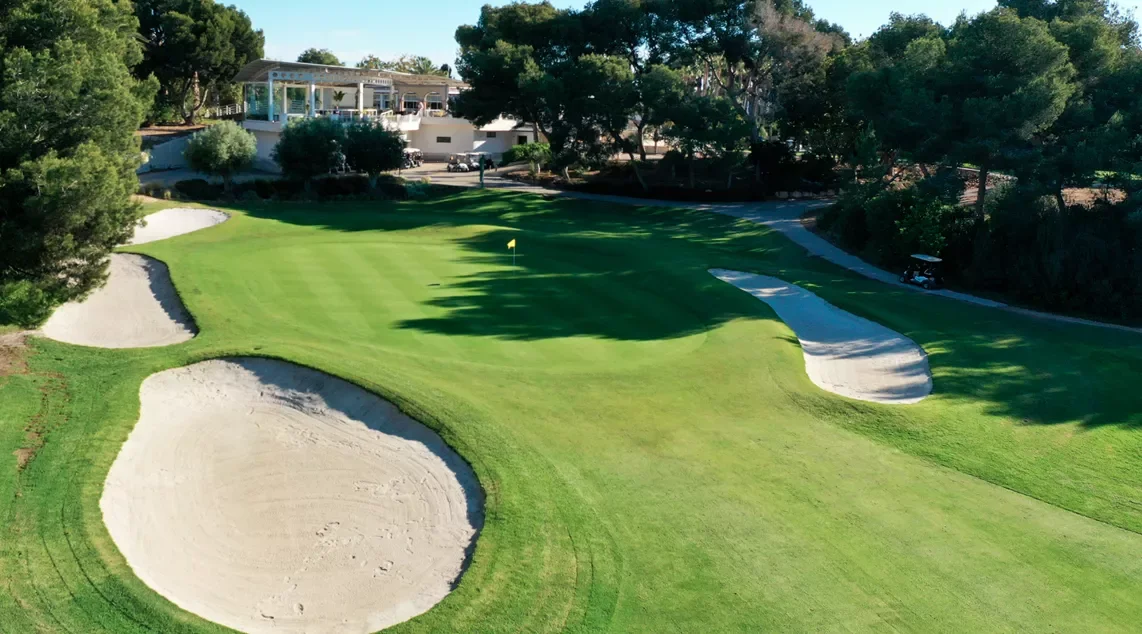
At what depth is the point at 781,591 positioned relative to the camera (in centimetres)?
1199

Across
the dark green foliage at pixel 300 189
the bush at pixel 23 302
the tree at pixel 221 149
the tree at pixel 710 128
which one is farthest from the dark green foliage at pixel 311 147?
the bush at pixel 23 302

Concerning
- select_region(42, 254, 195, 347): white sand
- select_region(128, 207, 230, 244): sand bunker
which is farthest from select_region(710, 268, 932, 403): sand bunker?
select_region(128, 207, 230, 244): sand bunker

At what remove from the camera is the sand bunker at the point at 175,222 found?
132ft

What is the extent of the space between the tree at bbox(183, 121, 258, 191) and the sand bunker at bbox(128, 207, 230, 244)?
699 cm

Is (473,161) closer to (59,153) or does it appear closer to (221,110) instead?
(221,110)

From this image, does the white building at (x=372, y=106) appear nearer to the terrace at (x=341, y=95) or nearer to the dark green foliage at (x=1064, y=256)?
the terrace at (x=341, y=95)

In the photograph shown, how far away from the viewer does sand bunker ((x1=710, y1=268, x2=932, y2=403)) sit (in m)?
20.6

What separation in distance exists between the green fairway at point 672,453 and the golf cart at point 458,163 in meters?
40.7

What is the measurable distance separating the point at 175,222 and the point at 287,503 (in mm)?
31679

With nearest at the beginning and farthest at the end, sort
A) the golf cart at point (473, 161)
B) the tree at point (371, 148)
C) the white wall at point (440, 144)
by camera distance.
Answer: the tree at point (371, 148), the golf cart at point (473, 161), the white wall at point (440, 144)

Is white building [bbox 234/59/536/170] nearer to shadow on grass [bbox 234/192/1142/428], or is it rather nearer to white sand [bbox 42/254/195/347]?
shadow on grass [bbox 234/192/1142/428]

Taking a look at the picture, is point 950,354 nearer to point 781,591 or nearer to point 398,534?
point 781,591

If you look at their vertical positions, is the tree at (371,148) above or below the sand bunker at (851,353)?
above

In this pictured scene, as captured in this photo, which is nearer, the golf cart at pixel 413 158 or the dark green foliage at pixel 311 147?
the dark green foliage at pixel 311 147
